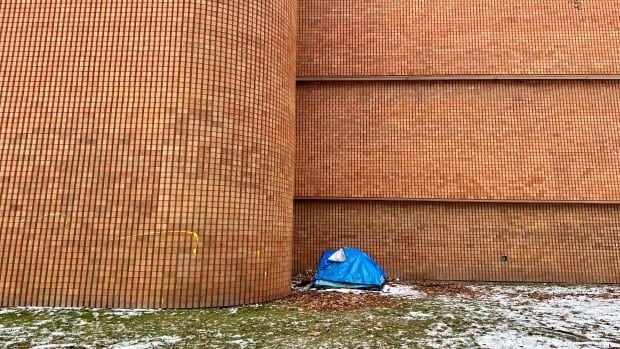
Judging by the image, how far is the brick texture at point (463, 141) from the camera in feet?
30.2

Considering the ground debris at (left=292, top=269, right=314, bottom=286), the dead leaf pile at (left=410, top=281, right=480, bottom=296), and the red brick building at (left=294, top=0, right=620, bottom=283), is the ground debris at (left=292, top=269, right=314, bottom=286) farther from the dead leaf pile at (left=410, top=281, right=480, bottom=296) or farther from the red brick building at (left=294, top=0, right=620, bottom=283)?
the dead leaf pile at (left=410, top=281, right=480, bottom=296)

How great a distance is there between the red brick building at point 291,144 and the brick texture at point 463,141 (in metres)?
0.04

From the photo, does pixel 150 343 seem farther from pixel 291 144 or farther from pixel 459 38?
pixel 459 38

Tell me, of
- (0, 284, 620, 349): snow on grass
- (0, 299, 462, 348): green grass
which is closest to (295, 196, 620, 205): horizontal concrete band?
(0, 284, 620, 349): snow on grass

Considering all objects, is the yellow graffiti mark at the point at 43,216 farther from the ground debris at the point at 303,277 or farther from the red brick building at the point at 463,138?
the red brick building at the point at 463,138

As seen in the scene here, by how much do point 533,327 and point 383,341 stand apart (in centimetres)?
215

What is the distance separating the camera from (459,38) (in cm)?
992

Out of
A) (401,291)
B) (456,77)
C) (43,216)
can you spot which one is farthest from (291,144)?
(456,77)

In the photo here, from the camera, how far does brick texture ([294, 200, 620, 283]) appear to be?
29.5 ft

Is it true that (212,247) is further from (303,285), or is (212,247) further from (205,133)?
(303,285)

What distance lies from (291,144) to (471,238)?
481 cm

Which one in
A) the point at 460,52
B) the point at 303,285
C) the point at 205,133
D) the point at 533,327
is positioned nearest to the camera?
the point at 533,327

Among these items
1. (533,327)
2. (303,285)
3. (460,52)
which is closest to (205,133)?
(303,285)

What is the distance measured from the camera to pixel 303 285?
8102 millimetres
